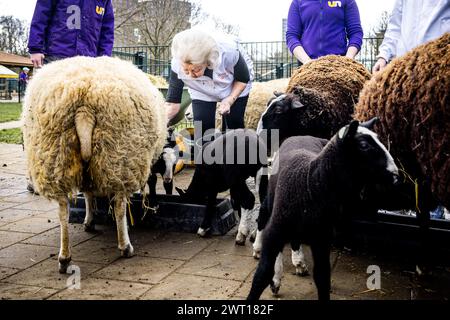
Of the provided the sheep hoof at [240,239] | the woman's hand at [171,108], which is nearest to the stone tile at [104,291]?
the sheep hoof at [240,239]

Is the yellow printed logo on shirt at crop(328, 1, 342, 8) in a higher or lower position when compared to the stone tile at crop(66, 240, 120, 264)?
higher

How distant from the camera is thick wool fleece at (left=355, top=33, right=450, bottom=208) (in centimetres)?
269

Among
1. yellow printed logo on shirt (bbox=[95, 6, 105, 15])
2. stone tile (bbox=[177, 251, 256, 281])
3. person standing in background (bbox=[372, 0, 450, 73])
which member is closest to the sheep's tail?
stone tile (bbox=[177, 251, 256, 281])

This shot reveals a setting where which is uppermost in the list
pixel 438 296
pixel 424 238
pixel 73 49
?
pixel 73 49

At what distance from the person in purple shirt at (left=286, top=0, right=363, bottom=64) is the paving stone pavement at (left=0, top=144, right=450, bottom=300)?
243 centimetres

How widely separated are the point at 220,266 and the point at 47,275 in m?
1.32

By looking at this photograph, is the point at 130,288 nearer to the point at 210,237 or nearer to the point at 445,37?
the point at 210,237

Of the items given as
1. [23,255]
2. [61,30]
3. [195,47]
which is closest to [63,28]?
[61,30]

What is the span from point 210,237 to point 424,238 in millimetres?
1915

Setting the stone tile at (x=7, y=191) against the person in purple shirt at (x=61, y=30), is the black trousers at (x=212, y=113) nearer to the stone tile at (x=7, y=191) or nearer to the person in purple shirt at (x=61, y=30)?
the person in purple shirt at (x=61, y=30)

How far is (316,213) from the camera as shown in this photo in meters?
2.69

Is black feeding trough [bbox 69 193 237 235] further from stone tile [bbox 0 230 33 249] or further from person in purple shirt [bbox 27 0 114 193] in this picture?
person in purple shirt [bbox 27 0 114 193]

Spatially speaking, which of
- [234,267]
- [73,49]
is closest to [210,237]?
[234,267]

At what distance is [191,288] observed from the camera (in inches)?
132
